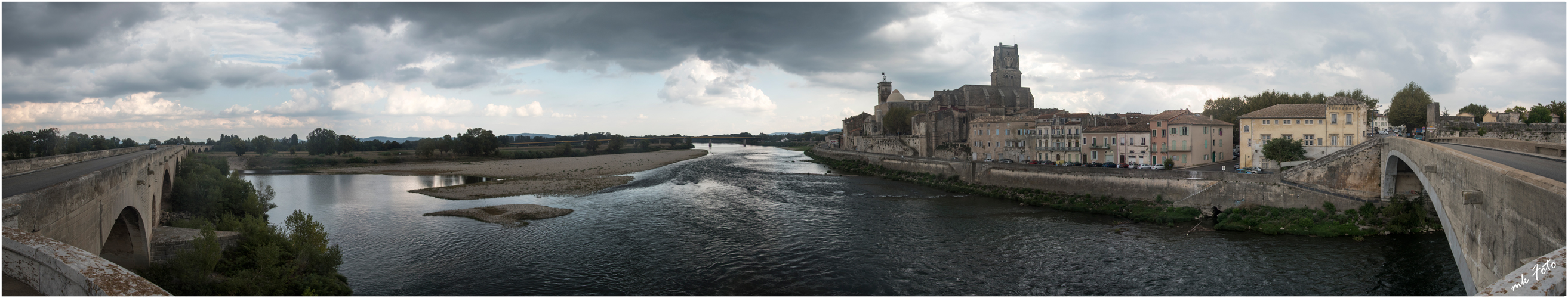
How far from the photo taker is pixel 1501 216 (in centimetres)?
799

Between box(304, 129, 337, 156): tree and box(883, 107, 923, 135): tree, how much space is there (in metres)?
70.7

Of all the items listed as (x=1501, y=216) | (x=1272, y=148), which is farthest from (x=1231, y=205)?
(x=1501, y=216)

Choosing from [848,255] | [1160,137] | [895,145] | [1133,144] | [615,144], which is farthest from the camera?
[615,144]

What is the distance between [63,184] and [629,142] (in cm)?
13505

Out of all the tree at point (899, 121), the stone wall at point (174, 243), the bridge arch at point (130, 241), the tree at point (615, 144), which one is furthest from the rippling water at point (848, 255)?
the tree at point (615, 144)

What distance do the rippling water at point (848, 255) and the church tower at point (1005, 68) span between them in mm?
53342

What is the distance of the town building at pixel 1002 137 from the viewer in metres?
47.8

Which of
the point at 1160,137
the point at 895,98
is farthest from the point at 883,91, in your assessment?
the point at 1160,137

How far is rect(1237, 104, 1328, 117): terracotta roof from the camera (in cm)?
3120

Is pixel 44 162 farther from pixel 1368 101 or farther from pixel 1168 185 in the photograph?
pixel 1368 101

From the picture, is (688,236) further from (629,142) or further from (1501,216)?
(629,142)

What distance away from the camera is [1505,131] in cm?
3089

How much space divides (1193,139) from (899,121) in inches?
1525

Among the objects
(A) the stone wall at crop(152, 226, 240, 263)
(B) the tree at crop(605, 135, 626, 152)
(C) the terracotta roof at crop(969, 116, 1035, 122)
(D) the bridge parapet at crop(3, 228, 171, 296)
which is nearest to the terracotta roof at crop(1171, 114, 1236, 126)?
(C) the terracotta roof at crop(969, 116, 1035, 122)
